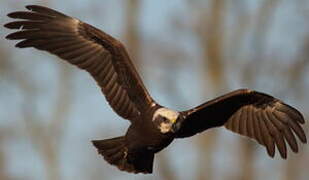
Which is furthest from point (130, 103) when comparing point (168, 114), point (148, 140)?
point (168, 114)

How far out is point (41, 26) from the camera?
44.7ft

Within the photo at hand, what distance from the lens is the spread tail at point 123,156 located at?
13094mm

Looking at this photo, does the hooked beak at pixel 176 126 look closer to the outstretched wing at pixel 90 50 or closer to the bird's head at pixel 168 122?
the bird's head at pixel 168 122

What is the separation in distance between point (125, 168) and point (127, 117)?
0.48 metres

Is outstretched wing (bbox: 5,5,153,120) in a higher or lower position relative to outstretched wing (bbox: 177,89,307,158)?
higher

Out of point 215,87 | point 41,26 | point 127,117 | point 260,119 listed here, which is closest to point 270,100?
point 260,119

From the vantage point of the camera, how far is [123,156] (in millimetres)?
13242

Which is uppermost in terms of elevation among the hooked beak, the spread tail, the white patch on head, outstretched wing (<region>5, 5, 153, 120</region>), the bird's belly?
outstretched wing (<region>5, 5, 153, 120</region>)

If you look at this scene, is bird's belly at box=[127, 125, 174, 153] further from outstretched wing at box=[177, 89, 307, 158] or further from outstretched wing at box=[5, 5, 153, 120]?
outstretched wing at box=[177, 89, 307, 158]

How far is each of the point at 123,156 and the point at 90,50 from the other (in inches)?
46.0

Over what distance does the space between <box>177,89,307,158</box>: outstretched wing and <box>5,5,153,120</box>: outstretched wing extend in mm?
657

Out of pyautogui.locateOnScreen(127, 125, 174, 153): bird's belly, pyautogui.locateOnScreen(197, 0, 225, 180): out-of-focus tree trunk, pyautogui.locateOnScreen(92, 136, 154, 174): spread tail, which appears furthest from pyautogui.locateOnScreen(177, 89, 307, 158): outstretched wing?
pyautogui.locateOnScreen(197, 0, 225, 180): out-of-focus tree trunk

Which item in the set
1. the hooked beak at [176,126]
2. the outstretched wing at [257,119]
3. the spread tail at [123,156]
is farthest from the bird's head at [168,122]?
the outstretched wing at [257,119]

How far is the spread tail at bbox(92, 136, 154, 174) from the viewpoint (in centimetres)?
1309
